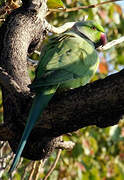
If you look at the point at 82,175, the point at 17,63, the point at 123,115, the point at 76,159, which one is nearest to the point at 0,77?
the point at 17,63

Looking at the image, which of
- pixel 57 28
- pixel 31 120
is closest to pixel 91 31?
pixel 57 28

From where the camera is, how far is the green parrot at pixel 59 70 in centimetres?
141

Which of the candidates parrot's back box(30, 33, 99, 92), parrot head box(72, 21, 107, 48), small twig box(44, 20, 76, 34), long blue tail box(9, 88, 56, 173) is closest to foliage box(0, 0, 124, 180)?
parrot head box(72, 21, 107, 48)

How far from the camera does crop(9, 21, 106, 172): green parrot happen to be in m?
Answer: 1.41

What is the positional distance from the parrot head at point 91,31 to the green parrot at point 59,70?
0.36 meters

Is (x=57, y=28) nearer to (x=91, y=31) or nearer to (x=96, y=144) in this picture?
(x=91, y=31)

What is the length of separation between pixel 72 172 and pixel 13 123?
6.58 ft

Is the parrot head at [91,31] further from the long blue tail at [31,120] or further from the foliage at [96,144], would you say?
the long blue tail at [31,120]

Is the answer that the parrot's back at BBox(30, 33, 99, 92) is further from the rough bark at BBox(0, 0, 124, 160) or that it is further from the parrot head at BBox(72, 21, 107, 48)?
the parrot head at BBox(72, 21, 107, 48)

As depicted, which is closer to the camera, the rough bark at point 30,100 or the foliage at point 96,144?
the rough bark at point 30,100

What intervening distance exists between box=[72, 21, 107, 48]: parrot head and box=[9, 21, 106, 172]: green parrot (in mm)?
356

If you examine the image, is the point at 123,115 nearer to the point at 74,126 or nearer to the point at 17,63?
the point at 74,126

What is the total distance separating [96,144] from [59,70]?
1973 mm

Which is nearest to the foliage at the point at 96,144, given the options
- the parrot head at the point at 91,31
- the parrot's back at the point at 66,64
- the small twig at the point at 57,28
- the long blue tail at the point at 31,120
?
the parrot head at the point at 91,31
